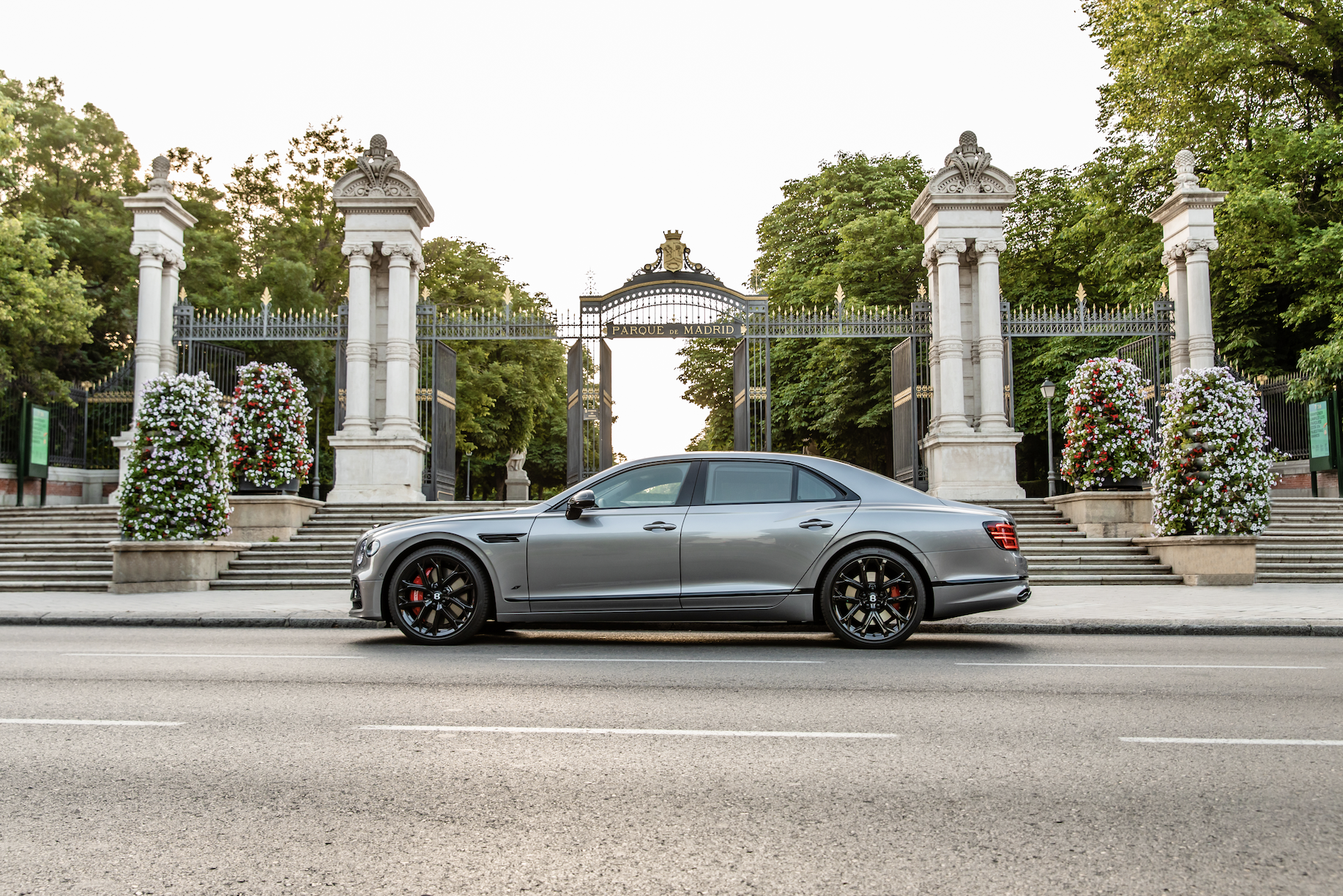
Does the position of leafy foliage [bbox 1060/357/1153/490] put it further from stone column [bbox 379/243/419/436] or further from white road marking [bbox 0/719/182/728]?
white road marking [bbox 0/719/182/728]

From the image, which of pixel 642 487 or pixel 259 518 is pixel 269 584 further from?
pixel 642 487

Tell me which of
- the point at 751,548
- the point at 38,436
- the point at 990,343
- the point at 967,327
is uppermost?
the point at 967,327

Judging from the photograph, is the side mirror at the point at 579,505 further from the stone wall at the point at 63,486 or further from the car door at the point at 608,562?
the stone wall at the point at 63,486

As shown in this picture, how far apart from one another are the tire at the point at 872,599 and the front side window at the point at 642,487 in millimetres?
1419

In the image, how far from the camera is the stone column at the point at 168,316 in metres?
21.7

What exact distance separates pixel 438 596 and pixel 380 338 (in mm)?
14027

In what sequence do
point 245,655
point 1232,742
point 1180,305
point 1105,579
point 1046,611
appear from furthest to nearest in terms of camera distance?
point 1180,305 → point 1105,579 → point 1046,611 → point 245,655 → point 1232,742

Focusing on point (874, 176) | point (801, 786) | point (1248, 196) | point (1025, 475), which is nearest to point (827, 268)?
point (874, 176)

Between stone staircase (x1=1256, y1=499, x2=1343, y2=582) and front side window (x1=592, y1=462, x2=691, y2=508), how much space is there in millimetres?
10987

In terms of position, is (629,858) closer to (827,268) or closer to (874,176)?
(827,268)

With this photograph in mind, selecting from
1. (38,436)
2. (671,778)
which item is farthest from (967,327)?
(38,436)

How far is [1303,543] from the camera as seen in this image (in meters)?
17.3

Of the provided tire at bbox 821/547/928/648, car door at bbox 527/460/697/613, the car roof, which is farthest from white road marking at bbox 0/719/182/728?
tire at bbox 821/547/928/648

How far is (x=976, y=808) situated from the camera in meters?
3.83
